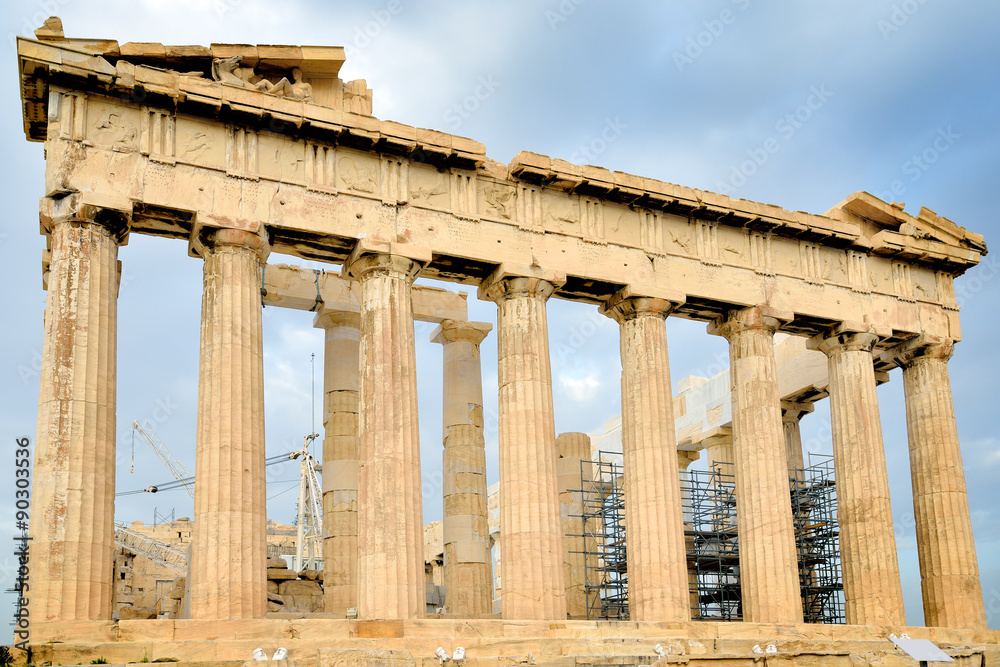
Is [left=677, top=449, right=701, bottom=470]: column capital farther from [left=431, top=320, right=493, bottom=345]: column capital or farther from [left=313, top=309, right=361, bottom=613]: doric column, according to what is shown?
[left=313, top=309, right=361, bottom=613]: doric column

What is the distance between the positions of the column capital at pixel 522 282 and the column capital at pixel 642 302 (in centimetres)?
190

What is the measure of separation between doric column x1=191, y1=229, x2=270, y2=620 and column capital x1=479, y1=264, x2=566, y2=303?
561 cm

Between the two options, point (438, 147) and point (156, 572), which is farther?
point (156, 572)

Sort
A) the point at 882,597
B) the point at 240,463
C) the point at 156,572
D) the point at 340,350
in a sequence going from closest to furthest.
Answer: the point at 240,463 → the point at 882,597 → the point at 340,350 → the point at 156,572

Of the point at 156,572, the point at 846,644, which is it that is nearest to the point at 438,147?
the point at 846,644

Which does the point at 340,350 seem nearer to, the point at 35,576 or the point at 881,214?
the point at 35,576

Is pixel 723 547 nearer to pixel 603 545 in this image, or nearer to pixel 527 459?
pixel 603 545

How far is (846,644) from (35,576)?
1785 cm

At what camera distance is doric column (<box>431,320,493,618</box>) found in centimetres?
2934

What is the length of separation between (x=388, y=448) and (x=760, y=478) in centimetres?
→ 993

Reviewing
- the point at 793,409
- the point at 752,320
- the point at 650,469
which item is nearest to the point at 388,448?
the point at 650,469

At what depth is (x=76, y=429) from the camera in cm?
2052

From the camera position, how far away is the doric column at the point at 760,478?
2688cm

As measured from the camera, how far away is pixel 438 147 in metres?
25.4
